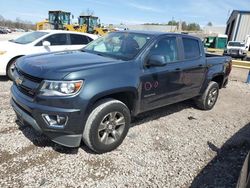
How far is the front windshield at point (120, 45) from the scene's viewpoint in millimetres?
4020

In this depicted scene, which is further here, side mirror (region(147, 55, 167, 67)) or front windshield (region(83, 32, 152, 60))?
front windshield (region(83, 32, 152, 60))

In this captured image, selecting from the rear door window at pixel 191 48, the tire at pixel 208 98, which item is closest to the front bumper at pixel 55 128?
the rear door window at pixel 191 48

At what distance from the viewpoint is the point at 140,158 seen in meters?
3.67

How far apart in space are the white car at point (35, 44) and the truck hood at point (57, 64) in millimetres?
3571

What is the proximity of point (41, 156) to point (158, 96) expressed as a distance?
2115mm

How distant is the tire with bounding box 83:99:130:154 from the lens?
3.32 metres

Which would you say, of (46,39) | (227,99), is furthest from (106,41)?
(227,99)

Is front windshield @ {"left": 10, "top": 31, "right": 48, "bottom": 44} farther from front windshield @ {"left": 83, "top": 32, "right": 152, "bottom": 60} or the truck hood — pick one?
the truck hood

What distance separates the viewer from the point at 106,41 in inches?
184

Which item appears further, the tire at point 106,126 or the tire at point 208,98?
the tire at point 208,98

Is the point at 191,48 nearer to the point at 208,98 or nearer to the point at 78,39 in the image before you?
the point at 208,98

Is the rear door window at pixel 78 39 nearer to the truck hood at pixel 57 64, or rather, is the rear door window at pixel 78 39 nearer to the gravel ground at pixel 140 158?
the gravel ground at pixel 140 158

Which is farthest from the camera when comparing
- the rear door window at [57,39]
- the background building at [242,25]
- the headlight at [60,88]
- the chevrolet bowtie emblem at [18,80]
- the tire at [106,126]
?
the background building at [242,25]

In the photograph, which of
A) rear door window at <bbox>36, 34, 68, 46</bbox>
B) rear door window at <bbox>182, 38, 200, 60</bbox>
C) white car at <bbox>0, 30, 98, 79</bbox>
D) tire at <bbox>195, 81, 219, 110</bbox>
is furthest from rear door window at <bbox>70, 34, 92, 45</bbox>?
Result: tire at <bbox>195, 81, 219, 110</bbox>
